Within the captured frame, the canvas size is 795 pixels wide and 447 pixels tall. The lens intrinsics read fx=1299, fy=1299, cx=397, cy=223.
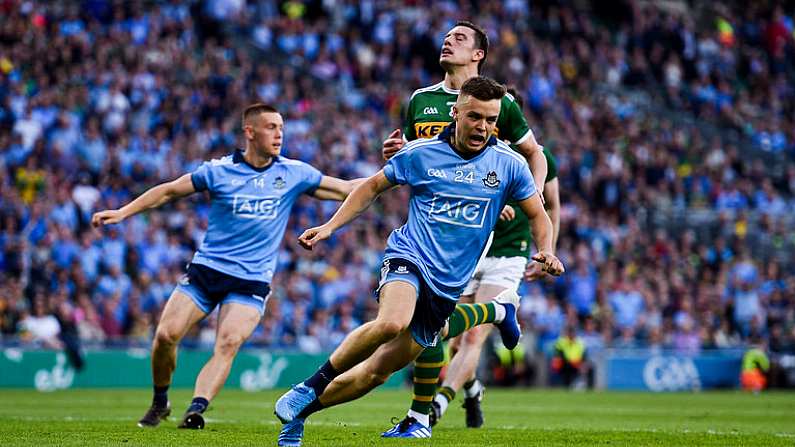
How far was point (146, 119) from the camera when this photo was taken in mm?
Answer: 23594

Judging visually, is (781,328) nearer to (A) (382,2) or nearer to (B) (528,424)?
(A) (382,2)

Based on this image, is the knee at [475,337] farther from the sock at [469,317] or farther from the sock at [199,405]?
the sock at [199,405]

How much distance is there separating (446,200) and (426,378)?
1.73m

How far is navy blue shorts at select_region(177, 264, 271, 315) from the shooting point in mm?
10695

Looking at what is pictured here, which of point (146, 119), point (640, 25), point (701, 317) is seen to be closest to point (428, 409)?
point (146, 119)

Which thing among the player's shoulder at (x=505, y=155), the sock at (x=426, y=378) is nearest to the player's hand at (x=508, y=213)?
the sock at (x=426, y=378)

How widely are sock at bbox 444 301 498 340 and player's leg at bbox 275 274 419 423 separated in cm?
84

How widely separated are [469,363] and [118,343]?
34.7 feet

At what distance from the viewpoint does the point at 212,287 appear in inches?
421

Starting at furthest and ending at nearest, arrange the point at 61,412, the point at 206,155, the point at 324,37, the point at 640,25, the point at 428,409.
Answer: the point at 640,25, the point at 324,37, the point at 206,155, the point at 61,412, the point at 428,409

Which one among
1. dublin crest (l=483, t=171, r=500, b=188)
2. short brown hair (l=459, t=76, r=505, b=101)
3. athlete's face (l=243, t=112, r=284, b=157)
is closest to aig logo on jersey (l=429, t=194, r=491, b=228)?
dublin crest (l=483, t=171, r=500, b=188)

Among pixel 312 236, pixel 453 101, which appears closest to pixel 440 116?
pixel 453 101

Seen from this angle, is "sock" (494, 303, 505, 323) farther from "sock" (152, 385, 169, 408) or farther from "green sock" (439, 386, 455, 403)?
"sock" (152, 385, 169, 408)

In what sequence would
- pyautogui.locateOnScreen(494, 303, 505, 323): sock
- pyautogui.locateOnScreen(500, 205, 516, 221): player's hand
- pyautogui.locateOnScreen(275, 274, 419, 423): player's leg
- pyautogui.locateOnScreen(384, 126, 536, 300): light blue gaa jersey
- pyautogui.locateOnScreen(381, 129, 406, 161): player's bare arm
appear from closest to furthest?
pyautogui.locateOnScreen(275, 274, 419, 423): player's leg
pyautogui.locateOnScreen(384, 126, 536, 300): light blue gaa jersey
pyautogui.locateOnScreen(494, 303, 505, 323): sock
pyautogui.locateOnScreen(381, 129, 406, 161): player's bare arm
pyautogui.locateOnScreen(500, 205, 516, 221): player's hand
